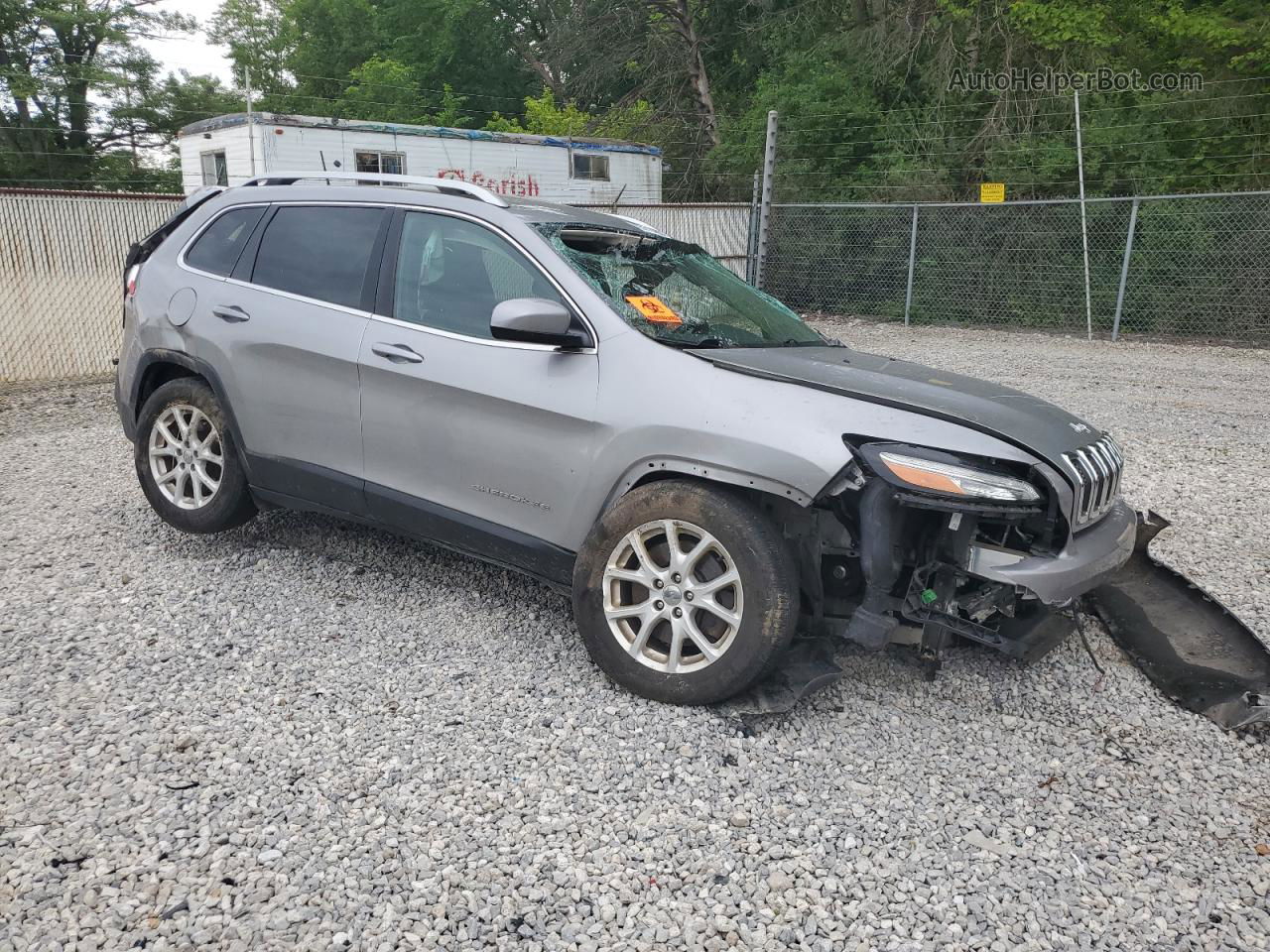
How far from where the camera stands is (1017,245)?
629 inches

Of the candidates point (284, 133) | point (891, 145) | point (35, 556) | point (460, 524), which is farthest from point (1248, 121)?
point (35, 556)

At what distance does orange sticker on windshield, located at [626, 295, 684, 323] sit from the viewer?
385 cm

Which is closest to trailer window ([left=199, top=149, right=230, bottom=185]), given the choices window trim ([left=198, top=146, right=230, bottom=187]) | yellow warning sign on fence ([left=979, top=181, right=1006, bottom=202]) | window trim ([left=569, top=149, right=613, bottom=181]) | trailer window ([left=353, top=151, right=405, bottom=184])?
window trim ([left=198, top=146, right=230, bottom=187])

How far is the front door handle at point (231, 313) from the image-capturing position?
456 cm

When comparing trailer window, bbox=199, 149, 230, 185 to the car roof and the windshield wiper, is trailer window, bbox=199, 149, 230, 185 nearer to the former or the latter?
the car roof

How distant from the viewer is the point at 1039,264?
15844 mm

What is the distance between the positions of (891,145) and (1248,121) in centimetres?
601

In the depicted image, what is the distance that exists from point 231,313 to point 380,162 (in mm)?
13965

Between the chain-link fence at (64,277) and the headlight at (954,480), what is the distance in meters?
9.62

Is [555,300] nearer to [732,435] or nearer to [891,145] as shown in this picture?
[732,435]

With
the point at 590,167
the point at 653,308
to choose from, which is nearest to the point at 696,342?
the point at 653,308

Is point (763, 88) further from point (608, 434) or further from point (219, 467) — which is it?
point (608, 434)

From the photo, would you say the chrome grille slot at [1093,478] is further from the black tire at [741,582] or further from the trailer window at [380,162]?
the trailer window at [380,162]

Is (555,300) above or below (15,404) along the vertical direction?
above
